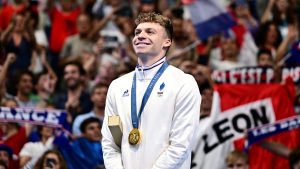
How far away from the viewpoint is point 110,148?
8.27m

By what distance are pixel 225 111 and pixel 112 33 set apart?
15.1 feet

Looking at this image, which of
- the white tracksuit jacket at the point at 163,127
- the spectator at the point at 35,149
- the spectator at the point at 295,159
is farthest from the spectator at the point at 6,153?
the white tracksuit jacket at the point at 163,127

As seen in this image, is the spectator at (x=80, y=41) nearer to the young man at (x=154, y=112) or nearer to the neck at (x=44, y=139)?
the neck at (x=44, y=139)

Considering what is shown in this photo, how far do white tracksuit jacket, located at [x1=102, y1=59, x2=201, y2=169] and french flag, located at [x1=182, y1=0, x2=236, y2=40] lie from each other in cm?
697

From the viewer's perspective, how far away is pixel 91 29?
54.7ft

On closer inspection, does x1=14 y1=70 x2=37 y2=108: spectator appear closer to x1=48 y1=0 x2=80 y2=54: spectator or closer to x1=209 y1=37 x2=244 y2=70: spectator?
x1=48 y1=0 x2=80 y2=54: spectator

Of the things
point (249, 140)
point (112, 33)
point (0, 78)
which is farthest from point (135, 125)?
point (112, 33)

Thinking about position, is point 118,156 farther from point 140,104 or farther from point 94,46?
point 94,46

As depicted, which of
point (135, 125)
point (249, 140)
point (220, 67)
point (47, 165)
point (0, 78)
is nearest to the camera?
point (135, 125)

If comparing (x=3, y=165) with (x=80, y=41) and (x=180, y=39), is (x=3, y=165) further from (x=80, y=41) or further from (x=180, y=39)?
(x=80, y=41)

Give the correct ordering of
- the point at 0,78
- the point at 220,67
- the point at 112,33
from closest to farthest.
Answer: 1. the point at 0,78
2. the point at 220,67
3. the point at 112,33

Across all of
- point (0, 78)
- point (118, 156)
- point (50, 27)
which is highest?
point (50, 27)

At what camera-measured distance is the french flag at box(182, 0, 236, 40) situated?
49.9ft

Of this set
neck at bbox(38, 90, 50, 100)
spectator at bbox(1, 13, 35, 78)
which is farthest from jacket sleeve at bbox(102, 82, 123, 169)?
spectator at bbox(1, 13, 35, 78)
